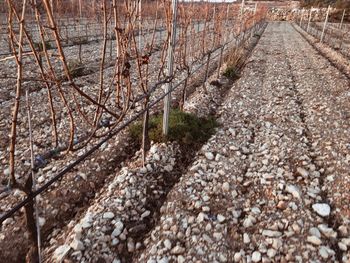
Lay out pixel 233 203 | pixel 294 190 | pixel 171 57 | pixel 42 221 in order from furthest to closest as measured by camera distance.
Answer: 1. pixel 171 57
2. pixel 294 190
3. pixel 233 203
4. pixel 42 221

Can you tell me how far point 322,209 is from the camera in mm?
3463

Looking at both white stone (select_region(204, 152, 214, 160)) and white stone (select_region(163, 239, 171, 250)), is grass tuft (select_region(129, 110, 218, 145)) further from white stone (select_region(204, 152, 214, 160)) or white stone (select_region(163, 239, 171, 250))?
white stone (select_region(163, 239, 171, 250))

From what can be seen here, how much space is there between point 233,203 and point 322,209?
1.00 meters

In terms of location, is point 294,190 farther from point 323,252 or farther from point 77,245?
point 77,245

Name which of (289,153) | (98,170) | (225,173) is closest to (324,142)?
(289,153)

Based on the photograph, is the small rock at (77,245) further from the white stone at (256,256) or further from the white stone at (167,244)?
the white stone at (256,256)

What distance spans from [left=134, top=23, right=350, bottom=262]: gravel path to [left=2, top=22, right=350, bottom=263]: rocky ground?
0.5 inches

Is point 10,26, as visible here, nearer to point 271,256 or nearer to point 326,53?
point 271,256

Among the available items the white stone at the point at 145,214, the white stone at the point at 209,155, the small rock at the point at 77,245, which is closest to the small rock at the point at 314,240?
the white stone at the point at 145,214

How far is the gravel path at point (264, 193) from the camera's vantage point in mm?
2963

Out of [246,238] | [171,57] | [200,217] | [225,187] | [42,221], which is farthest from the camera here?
[171,57]

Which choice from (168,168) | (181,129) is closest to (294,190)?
(168,168)

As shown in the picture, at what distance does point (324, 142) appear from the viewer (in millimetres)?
5082

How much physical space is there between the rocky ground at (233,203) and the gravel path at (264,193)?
0.01 m
